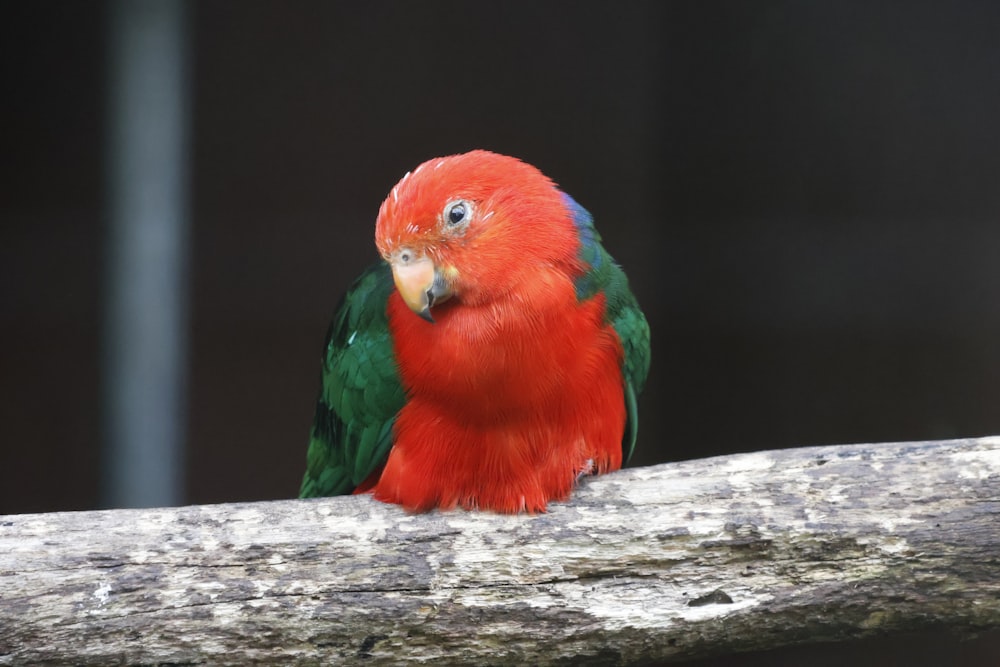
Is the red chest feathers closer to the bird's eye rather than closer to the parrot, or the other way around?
the parrot

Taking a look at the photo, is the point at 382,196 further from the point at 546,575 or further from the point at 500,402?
the point at 546,575

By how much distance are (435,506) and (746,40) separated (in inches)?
123

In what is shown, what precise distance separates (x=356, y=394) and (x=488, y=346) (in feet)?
1.47

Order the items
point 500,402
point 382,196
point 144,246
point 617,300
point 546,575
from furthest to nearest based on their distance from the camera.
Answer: point 382,196 < point 144,246 < point 617,300 < point 500,402 < point 546,575

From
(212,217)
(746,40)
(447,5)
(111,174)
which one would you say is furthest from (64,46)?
(746,40)

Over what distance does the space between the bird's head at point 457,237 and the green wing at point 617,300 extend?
0.14m

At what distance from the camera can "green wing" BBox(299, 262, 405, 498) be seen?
7.13 feet

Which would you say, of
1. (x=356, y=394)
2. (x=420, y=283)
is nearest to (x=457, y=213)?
(x=420, y=283)

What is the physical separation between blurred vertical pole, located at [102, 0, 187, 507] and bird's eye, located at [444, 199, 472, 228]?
225cm

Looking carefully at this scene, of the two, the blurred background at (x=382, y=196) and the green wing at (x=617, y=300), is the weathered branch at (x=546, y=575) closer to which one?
the green wing at (x=617, y=300)

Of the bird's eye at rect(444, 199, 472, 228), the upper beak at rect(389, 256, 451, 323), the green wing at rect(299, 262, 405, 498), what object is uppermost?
the bird's eye at rect(444, 199, 472, 228)

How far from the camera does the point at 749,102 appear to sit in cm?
438

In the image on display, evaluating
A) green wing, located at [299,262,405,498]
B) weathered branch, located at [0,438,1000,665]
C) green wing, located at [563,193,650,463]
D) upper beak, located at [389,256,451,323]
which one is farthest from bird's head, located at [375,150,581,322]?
weathered branch, located at [0,438,1000,665]

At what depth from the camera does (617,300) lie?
2.20 meters
